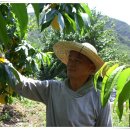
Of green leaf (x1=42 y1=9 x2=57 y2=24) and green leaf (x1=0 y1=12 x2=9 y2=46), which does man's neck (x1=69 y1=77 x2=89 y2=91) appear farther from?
green leaf (x1=0 y1=12 x2=9 y2=46)

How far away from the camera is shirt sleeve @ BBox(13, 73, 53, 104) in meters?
1.17

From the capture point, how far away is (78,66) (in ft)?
3.92

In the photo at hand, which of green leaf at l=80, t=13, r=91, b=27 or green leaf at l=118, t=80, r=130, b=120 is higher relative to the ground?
green leaf at l=80, t=13, r=91, b=27

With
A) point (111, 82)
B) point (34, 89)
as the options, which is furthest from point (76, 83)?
point (111, 82)

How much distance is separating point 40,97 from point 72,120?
0.17 m

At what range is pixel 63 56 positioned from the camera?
1.38m

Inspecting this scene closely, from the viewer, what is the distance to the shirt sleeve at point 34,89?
1173 millimetres

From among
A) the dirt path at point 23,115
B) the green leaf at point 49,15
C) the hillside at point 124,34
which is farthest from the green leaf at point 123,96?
the dirt path at point 23,115

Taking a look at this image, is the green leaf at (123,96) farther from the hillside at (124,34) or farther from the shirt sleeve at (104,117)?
the shirt sleeve at (104,117)

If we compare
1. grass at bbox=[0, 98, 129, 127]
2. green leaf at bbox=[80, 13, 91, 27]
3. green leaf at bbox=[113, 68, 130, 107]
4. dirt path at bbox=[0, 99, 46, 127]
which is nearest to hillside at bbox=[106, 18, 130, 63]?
green leaf at bbox=[80, 13, 91, 27]

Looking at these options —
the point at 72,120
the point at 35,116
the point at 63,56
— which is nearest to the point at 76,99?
the point at 72,120

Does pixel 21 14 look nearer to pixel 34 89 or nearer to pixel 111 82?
pixel 111 82

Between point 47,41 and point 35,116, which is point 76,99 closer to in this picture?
point 35,116

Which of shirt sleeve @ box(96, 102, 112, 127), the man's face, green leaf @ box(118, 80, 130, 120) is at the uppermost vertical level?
green leaf @ box(118, 80, 130, 120)
